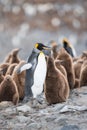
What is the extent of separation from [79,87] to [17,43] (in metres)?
15.5

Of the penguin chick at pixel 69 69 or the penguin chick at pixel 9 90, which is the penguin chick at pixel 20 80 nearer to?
the penguin chick at pixel 9 90

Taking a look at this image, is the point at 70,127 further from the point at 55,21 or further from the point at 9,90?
the point at 55,21

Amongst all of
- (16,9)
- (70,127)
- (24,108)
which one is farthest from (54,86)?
(16,9)

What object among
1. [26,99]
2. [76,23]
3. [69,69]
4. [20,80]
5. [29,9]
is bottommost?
[26,99]

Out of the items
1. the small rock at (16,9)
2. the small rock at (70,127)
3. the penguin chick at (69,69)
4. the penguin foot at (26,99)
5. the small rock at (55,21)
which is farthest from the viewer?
the small rock at (16,9)

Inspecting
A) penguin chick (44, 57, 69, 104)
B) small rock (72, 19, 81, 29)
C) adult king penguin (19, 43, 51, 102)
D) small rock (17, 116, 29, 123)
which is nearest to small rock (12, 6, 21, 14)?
small rock (72, 19, 81, 29)

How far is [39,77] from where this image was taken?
984 centimetres

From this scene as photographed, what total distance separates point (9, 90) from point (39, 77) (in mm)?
948

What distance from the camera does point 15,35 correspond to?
88.4 feet

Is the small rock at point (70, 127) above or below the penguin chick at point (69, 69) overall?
below

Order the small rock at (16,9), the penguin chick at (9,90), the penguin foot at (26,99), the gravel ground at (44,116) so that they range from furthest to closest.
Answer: the small rock at (16,9)
the penguin foot at (26,99)
the penguin chick at (9,90)
the gravel ground at (44,116)

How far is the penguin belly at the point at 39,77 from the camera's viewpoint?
9797mm

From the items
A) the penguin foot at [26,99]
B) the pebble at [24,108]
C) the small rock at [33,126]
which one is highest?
the penguin foot at [26,99]

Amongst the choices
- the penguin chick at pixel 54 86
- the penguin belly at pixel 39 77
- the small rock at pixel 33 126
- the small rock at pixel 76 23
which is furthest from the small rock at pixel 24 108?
the small rock at pixel 76 23
